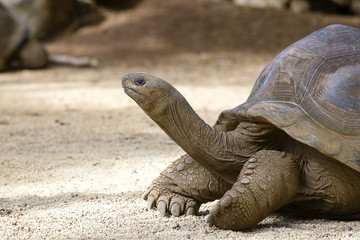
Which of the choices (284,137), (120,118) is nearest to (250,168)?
(284,137)

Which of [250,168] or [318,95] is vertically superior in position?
[318,95]

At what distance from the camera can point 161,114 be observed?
2.40 m

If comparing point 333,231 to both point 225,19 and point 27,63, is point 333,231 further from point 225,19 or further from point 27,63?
point 225,19

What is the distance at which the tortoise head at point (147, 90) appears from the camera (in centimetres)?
237

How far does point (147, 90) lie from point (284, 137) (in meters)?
0.68

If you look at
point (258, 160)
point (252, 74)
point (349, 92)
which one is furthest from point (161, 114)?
point (252, 74)

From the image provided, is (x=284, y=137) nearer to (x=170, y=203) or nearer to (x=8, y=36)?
(x=170, y=203)

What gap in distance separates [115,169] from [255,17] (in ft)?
29.4

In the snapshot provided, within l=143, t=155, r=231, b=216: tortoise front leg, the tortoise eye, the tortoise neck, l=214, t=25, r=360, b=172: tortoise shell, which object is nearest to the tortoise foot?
l=143, t=155, r=231, b=216: tortoise front leg

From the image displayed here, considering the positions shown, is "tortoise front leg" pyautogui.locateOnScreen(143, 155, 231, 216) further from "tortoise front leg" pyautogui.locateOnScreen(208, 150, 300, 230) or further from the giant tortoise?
"tortoise front leg" pyautogui.locateOnScreen(208, 150, 300, 230)

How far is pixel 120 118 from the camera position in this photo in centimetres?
532

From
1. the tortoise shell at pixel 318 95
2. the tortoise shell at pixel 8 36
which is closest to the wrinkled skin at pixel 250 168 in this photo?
the tortoise shell at pixel 318 95

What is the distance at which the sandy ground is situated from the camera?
2430 millimetres

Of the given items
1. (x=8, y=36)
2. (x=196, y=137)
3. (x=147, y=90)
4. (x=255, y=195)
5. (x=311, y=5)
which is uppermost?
(x=147, y=90)
